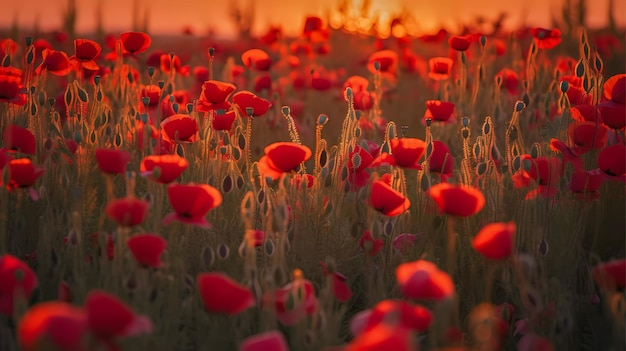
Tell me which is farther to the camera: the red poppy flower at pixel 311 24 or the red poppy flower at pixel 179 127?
the red poppy flower at pixel 311 24

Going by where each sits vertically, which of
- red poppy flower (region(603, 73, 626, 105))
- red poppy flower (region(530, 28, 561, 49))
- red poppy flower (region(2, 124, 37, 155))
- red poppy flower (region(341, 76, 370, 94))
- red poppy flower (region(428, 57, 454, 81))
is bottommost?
red poppy flower (region(2, 124, 37, 155))

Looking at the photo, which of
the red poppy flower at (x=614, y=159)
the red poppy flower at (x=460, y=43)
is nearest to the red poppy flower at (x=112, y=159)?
the red poppy flower at (x=614, y=159)

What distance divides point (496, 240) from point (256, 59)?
2.47 metres

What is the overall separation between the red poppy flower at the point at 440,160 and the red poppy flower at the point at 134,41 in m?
1.24

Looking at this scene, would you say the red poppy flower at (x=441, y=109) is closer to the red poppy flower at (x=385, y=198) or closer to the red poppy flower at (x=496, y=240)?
the red poppy flower at (x=385, y=198)

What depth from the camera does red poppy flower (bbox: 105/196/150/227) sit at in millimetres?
1541

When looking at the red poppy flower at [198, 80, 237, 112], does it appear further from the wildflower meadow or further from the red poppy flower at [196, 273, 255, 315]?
the red poppy flower at [196, 273, 255, 315]

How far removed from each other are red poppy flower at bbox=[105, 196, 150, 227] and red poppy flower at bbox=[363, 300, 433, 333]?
566 millimetres

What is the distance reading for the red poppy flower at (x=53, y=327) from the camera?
106cm

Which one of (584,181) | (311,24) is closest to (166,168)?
(584,181)

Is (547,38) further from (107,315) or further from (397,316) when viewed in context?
(107,315)

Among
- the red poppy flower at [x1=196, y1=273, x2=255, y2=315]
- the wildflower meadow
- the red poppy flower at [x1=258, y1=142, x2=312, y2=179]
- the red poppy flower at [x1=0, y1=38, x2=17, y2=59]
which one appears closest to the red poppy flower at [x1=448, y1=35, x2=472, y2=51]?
the wildflower meadow

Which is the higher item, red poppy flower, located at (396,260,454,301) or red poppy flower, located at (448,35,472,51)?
red poppy flower, located at (448,35,472,51)

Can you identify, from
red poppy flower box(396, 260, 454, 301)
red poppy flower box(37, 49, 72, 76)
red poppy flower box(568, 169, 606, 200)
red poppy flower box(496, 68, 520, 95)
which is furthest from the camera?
red poppy flower box(496, 68, 520, 95)
